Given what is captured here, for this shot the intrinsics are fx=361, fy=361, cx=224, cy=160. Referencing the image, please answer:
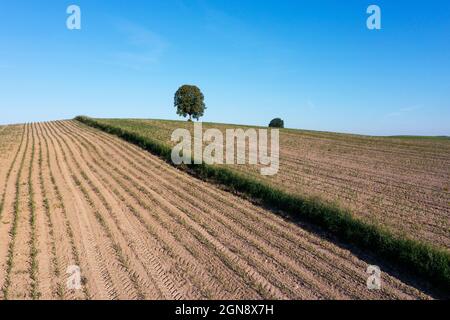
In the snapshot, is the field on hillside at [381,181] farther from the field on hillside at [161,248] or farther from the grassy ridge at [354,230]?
the field on hillside at [161,248]

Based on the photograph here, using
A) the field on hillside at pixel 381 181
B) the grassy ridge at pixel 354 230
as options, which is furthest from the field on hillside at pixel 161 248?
the field on hillside at pixel 381 181

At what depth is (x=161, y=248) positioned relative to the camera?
1020cm

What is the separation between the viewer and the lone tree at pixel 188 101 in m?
70.1

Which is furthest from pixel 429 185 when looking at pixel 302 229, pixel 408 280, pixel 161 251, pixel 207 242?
pixel 161 251

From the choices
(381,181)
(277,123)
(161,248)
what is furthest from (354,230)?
(277,123)

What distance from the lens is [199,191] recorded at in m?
16.1

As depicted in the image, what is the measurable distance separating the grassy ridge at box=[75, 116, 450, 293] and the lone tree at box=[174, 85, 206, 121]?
53410mm

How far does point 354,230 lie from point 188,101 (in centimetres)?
6171

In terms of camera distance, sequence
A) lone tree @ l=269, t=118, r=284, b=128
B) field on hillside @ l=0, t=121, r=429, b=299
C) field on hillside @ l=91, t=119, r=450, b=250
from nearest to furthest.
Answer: field on hillside @ l=0, t=121, r=429, b=299, field on hillside @ l=91, t=119, r=450, b=250, lone tree @ l=269, t=118, r=284, b=128

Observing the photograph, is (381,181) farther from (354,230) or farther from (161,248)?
(161,248)

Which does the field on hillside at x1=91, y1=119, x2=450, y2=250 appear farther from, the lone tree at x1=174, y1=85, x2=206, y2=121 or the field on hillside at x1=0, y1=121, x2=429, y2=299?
the lone tree at x1=174, y1=85, x2=206, y2=121

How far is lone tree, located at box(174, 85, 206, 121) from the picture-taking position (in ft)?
230

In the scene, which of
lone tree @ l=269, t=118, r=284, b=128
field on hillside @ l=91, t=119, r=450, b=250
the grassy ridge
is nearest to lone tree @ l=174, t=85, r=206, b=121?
lone tree @ l=269, t=118, r=284, b=128

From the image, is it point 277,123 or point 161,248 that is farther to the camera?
point 277,123
